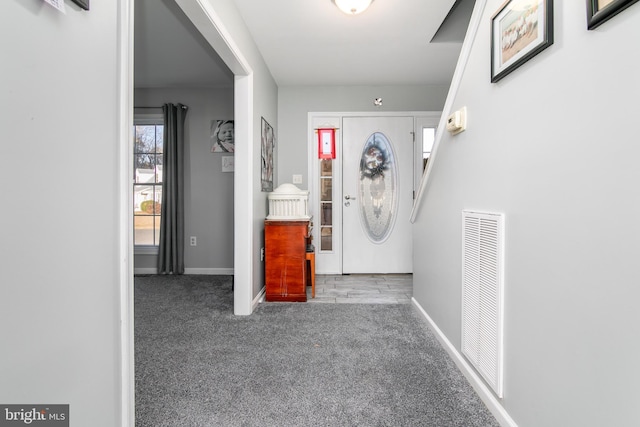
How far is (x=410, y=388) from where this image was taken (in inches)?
61.6

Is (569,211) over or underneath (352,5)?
→ underneath

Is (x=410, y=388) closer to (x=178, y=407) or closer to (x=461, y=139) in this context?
(x=178, y=407)

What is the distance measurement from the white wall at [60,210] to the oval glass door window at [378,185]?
3.22 meters

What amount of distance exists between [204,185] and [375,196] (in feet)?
7.23

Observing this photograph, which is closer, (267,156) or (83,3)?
(83,3)

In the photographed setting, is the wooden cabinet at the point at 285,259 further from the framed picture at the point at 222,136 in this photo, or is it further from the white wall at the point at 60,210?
the white wall at the point at 60,210

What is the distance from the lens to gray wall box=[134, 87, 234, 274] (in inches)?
159

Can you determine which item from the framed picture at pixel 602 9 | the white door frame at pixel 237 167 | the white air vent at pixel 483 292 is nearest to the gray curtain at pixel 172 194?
the white door frame at pixel 237 167

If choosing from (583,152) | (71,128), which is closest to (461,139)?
(583,152)

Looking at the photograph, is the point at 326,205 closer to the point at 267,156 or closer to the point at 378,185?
the point at 378,185

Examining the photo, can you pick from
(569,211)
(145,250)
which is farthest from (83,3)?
(145,250)

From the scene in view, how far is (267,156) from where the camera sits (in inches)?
129

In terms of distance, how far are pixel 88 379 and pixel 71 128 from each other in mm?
730

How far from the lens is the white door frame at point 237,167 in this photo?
1.05 metres
